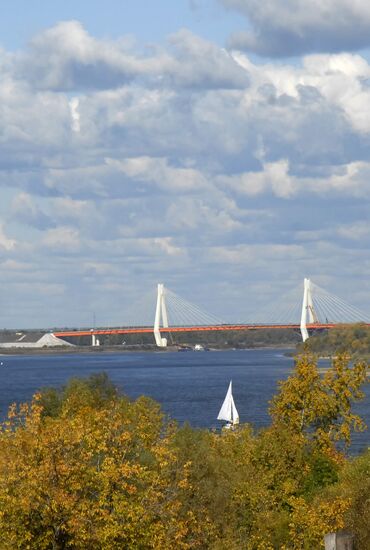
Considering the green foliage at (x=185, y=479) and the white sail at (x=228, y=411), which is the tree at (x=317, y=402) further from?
the white sail at (x=228, y=411)

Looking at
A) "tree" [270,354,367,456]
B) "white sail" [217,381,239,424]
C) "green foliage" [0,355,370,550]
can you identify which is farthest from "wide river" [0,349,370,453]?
"green foliage" [0,355,370,550]

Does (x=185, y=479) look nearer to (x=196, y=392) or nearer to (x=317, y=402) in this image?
(x=317, y=402)

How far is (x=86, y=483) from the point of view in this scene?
2070cm

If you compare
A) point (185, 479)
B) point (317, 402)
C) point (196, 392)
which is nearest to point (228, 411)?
point (317, 402)

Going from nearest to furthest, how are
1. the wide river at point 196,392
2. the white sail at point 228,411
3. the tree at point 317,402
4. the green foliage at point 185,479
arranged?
the green foliage at point 185,479
the tree at point 317,402
the white sail at point 228,411
the wide river at point 196,392

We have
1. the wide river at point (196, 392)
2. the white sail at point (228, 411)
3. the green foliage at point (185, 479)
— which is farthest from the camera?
the wide river at point (196, 392)

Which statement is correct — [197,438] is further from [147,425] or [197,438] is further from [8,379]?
[8,379]

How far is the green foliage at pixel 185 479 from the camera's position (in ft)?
66.0

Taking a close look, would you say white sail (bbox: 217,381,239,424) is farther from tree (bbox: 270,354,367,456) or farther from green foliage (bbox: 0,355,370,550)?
tree (bbox: 270,354,367,456)

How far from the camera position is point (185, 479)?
2256cm

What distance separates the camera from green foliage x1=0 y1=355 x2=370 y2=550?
20.1m

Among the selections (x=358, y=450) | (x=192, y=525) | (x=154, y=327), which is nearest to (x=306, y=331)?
(x=154, y=327)

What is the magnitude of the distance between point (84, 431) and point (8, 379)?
114750mm

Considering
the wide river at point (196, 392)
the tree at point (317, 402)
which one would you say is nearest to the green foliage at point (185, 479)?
the tree at point (317, 402)
